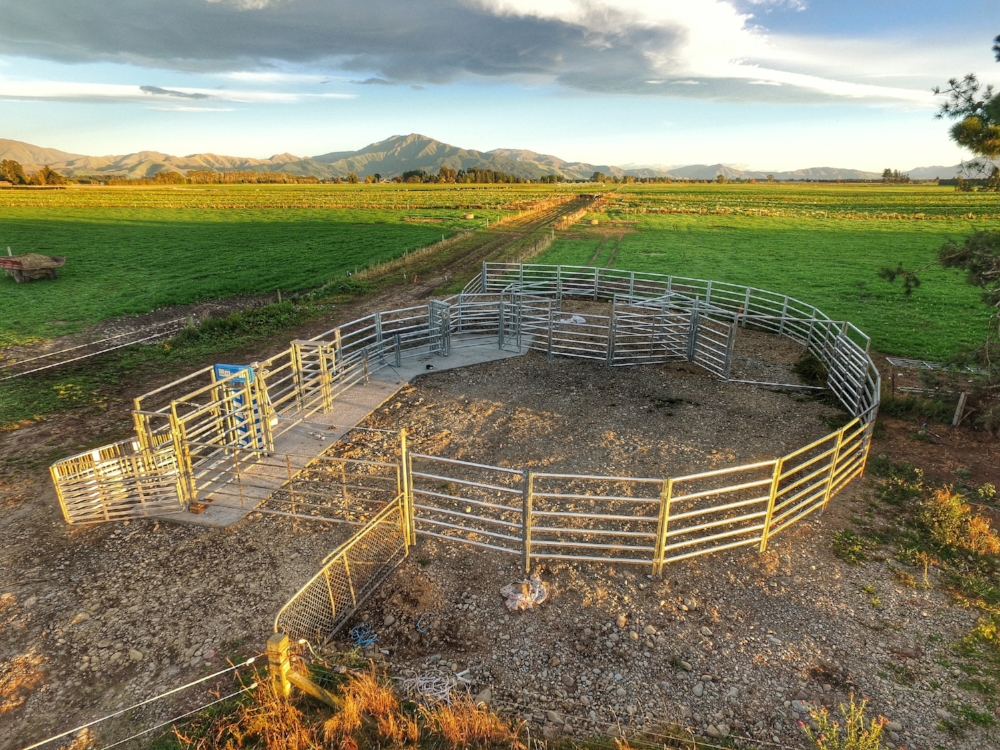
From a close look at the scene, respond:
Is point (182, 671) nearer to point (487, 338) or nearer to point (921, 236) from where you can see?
point (487, 338)

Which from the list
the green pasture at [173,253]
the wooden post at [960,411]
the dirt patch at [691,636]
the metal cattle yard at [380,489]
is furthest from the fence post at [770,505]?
the green pasture at [173,253]

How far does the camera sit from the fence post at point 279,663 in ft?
16.9

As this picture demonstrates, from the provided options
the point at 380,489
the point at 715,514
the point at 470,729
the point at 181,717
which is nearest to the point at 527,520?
the point at 380,489

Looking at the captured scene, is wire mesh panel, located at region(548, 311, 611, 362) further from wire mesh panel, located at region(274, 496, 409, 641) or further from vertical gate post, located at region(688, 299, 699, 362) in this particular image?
wire mesh panel, located at region(274, 496, 409, 641)

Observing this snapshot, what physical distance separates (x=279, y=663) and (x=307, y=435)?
6439 millimetres

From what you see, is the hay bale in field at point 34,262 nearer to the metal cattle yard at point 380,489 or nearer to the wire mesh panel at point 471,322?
the metal cattle yard at point 380,489

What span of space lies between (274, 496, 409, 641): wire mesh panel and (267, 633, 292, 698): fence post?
1.88ft

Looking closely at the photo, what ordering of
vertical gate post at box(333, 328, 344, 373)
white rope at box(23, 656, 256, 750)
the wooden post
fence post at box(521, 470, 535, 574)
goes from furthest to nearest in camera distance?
vertical gate post at box(333, 328, 344, 373)
the wooden post
fence post at box(521, 470, 535, 574)
white rope at box(23, 656, 256, 750)

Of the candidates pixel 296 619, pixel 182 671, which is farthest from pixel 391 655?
pixel 182 671

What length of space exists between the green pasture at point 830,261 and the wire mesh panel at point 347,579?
482 inches

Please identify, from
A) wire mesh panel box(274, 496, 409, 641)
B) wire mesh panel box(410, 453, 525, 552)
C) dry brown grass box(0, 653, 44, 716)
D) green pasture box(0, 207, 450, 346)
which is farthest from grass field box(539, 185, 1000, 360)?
green pasture box(0, 207, 450, 346)

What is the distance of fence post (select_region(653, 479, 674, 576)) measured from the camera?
7.05 meters

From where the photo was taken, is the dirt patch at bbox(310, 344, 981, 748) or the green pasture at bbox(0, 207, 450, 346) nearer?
the dirt patch at bbox(310, 344, 981, 748)

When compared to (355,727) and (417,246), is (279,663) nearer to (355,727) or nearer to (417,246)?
(355,727)
